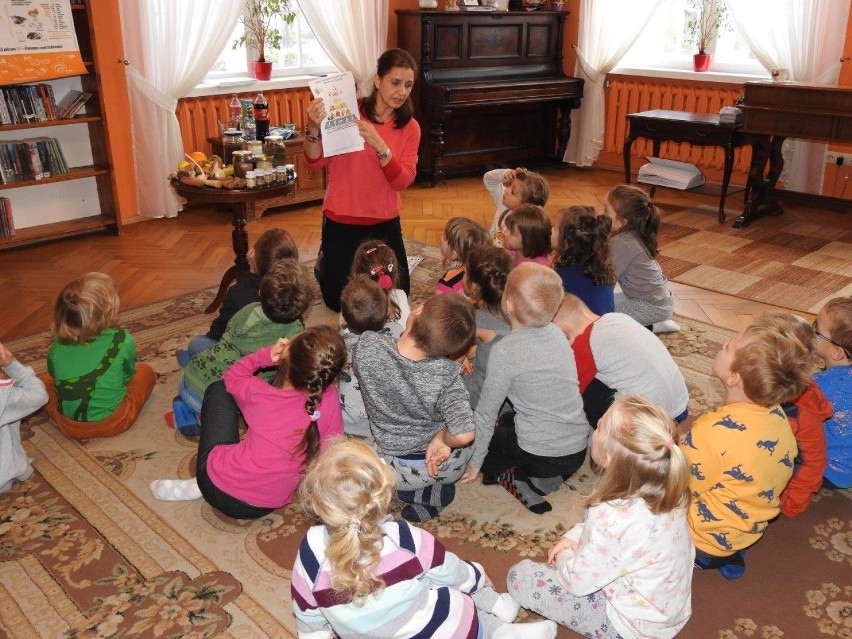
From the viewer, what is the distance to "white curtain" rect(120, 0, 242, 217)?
16.4ft

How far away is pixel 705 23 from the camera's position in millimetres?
6223

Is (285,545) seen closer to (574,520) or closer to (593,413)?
(574,520)

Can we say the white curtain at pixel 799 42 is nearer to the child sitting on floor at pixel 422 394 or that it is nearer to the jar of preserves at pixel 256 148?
the jar of preserves at pixel 256 148

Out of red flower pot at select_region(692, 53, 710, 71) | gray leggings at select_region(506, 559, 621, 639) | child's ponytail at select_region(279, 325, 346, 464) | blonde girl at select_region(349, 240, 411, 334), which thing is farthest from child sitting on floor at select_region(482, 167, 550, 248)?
red flower pot at select_region(692, 53, 710, 71)

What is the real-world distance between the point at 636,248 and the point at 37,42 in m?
3.56

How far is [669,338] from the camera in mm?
3559

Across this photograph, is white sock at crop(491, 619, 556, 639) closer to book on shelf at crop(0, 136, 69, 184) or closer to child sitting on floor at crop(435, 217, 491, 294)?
child sitting on floor at crop(435, 217, 491, 294)

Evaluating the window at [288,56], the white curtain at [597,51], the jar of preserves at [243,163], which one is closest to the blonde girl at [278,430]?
the jar of preserves at [243,163]

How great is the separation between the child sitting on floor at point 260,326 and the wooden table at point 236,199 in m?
0.74

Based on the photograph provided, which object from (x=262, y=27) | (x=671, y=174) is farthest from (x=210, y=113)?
(x=671, y=174)

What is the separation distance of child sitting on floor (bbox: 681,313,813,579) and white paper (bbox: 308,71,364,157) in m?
1.87

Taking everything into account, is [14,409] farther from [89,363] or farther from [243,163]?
[243,163]

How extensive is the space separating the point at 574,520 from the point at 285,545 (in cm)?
87

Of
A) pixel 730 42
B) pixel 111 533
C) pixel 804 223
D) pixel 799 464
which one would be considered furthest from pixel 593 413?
pixel 730 42
